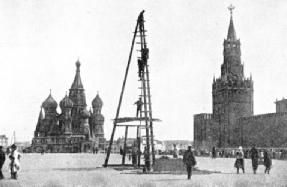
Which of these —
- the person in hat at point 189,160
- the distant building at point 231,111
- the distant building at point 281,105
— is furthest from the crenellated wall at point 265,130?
the person in hat at point 189,160

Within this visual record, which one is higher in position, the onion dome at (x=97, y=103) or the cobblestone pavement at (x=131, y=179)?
the onion dome at (x=97, y=103)

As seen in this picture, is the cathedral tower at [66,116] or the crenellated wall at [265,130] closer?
the crenellated wall at [265,130]

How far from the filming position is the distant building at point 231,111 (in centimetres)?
8864

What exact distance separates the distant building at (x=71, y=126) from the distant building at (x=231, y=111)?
25.8 m

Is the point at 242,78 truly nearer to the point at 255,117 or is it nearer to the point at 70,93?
the point at 255,117

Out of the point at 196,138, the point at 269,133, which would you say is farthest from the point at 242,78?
the point at 269,133

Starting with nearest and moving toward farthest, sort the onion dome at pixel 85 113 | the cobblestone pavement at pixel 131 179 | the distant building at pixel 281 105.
Result: the cobblestone pavement at pixel 131 179 < the distant building at pixel 281 105 < the onion dome at pixel 85 113

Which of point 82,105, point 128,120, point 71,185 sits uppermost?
point 82,105

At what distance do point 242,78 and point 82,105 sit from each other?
3765cm

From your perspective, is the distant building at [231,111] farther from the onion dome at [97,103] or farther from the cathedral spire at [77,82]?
the cathedral spire at [77,82]

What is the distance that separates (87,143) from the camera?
359ft

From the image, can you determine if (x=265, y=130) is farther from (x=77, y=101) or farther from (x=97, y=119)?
(x=77, y=101)

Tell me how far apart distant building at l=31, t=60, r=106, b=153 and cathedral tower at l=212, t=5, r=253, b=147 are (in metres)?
28.4

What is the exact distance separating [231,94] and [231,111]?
3950 mm
